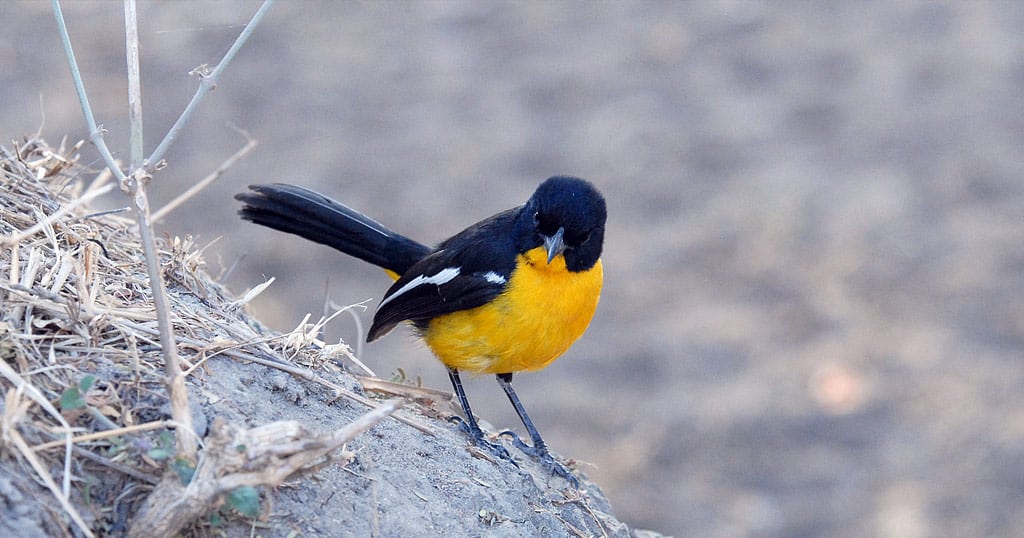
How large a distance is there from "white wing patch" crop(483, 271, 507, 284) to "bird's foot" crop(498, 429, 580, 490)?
2.14 ft

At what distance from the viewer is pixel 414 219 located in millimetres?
9883

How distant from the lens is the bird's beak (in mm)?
4961

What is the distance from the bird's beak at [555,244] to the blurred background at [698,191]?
9.48 ft

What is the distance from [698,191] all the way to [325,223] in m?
5.25

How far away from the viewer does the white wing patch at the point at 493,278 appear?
5.03 metres

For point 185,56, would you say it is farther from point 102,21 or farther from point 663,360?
point 663,360

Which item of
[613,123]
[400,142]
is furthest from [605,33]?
[400,142]

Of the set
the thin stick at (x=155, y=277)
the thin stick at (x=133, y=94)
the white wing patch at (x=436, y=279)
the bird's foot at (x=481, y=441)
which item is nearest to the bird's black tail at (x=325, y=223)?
the white wing patch at (x=436, y=279)

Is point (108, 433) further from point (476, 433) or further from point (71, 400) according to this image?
point (476, 433)

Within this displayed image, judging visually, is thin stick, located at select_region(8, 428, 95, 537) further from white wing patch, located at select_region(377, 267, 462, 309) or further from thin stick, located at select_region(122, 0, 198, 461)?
white wing patch, located at select_region(377, 267, 462, 309)

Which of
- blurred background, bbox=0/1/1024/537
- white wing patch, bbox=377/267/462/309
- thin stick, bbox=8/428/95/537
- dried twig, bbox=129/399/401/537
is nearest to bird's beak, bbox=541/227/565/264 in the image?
white wing patch, bbox=377/267/462/309

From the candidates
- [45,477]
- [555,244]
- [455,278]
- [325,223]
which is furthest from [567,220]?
[45,477]

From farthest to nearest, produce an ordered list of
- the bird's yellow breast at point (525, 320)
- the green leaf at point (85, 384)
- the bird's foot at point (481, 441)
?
the bird's yellow breast at point (525, 320) < the bird's foot at point (481, 441) < the green leaf at point (85, 384)

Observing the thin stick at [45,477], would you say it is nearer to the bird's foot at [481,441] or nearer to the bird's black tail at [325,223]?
the bird's foot at [481,441]
